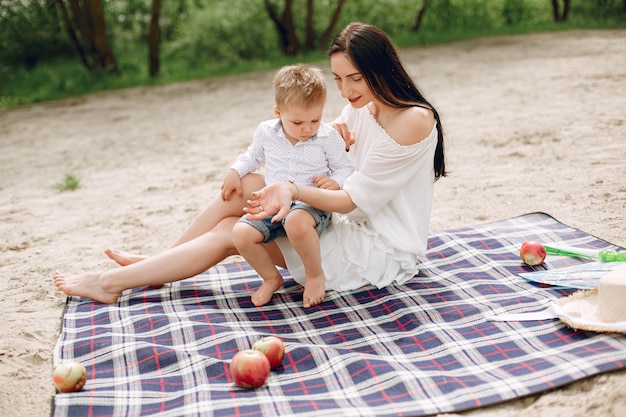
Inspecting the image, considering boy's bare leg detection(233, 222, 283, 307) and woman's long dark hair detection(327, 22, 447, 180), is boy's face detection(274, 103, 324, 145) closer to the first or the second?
woman's long dark hair detection(327, 22, 447, 180)

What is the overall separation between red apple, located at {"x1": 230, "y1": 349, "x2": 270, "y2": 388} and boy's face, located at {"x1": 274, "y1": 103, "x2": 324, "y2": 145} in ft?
3.76

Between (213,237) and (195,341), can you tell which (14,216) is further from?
(195,341)

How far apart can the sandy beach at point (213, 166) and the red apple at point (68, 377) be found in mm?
139

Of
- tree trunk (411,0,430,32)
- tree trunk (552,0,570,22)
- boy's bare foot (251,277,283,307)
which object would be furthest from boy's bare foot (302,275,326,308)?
tree trunk (552,0,570,22)

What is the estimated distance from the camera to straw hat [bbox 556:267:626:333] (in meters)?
2.81

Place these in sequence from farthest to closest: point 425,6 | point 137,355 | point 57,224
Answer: point 425,6 < point 57,224 < point 137,355

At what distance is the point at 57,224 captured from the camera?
17.1 feet

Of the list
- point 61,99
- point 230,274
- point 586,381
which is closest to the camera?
point 586,381

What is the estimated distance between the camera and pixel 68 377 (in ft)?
8.86

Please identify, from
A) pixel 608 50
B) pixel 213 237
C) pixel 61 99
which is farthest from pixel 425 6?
pixel 213 237

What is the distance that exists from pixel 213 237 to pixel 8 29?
12.0m

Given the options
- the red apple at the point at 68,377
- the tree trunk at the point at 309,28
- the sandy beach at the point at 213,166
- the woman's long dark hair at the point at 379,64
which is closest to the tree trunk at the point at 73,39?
A: the sandy beach at the point at 213,166

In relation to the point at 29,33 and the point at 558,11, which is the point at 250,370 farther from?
the point at 558,11

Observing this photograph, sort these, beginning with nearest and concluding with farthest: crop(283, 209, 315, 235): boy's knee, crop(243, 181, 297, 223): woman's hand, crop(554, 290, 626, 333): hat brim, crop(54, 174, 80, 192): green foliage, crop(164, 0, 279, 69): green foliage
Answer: crop(554, 290, 626, 333): hat brim
crop(243, 181, 297, 223): woman's hand
crop(283, 209, 315, 235): boy's knee
crop(54, 174, 80, 192): green foliage
crop(164, 0, 279, 69): green foliage
